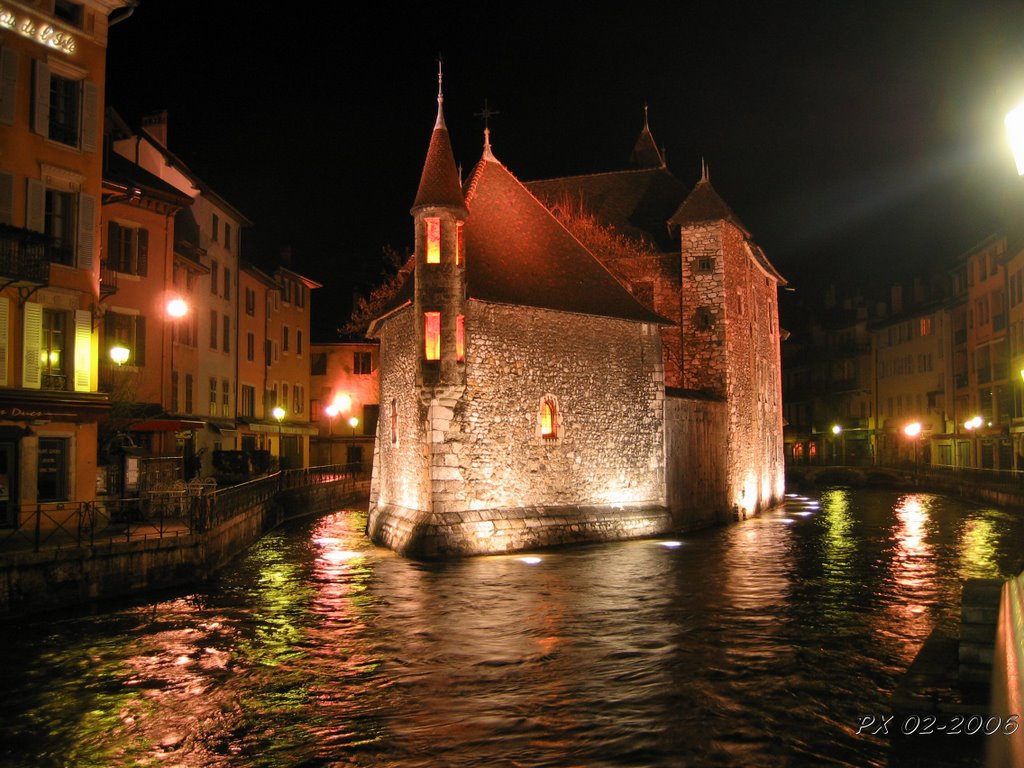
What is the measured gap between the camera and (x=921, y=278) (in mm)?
56000

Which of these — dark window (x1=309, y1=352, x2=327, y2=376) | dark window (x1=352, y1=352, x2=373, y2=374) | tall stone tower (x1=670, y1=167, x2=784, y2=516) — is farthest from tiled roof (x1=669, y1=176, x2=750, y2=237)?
dark window (x1=309, y1=352, x2=327, y2=376)

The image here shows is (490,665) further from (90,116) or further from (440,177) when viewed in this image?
(90,116)

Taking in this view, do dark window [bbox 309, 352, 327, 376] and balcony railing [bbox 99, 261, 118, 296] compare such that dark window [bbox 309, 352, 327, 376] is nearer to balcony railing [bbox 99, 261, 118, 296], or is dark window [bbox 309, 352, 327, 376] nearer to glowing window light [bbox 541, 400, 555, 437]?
balcony railing [bbox 99, 261, 118, 296]

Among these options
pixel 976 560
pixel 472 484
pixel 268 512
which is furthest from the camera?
pixel 268 512

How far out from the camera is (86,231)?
18750 mm

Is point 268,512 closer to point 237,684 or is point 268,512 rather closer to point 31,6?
point 31,6

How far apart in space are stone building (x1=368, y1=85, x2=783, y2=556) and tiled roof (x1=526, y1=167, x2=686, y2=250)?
2.02ft

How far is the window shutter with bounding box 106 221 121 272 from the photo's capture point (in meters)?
25.2

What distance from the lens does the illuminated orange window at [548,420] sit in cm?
2264

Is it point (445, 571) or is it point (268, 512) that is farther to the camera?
point (268, 512)

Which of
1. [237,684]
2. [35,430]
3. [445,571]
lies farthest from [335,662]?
[35,430]

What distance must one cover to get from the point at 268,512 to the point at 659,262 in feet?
47.3

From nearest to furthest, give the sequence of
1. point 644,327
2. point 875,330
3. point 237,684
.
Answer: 1. point 237,684
2. point 644,327
3. point 875,330

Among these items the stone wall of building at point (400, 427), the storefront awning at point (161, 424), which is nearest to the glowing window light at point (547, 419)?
the stone wall of building at point (400, 427)
